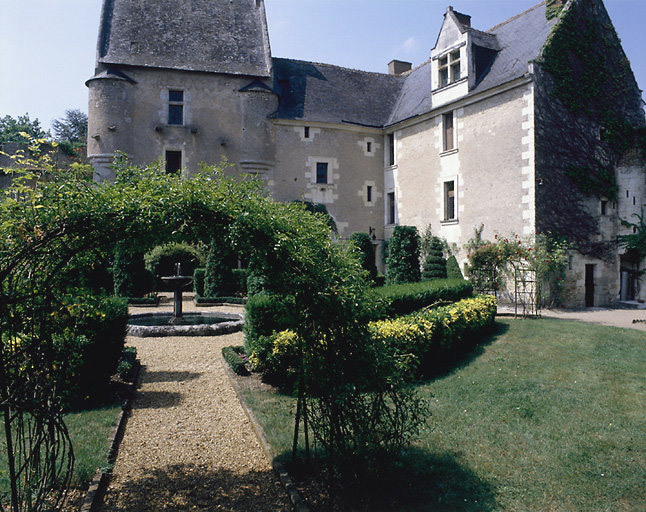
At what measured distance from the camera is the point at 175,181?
373 centimetres

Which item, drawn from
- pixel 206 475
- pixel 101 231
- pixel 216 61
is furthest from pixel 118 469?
pixel 216 61

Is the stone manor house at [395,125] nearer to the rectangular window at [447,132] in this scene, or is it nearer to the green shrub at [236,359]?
the rectangular window at [447,132]

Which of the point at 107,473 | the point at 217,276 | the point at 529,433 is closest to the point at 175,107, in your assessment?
the point at 217,276

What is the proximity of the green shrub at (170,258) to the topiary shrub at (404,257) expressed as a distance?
888 centimetres

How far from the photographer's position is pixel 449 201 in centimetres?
1752

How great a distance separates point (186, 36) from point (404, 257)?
13903 mm

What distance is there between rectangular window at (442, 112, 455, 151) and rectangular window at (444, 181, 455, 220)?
1379 millimetres

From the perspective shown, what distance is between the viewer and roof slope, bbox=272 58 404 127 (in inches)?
789

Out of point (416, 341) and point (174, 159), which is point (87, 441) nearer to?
point (416, 341)

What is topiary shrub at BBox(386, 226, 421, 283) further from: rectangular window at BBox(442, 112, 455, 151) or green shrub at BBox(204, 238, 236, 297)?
green shrub at BBox(204, 238, 236, 297)

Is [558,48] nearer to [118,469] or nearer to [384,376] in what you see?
[384,376]

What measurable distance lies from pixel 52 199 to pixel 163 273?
16.0 meters

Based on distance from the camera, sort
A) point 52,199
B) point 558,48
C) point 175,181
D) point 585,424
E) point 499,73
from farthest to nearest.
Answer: point 499,73 < point 558,48 < point 585,424 < point 175,181 < point 52,199

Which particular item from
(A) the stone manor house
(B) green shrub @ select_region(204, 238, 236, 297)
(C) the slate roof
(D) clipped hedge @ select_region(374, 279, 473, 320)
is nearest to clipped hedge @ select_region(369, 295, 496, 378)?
(D) clipped hedge @ select_region(374, 279, 473, 320)
